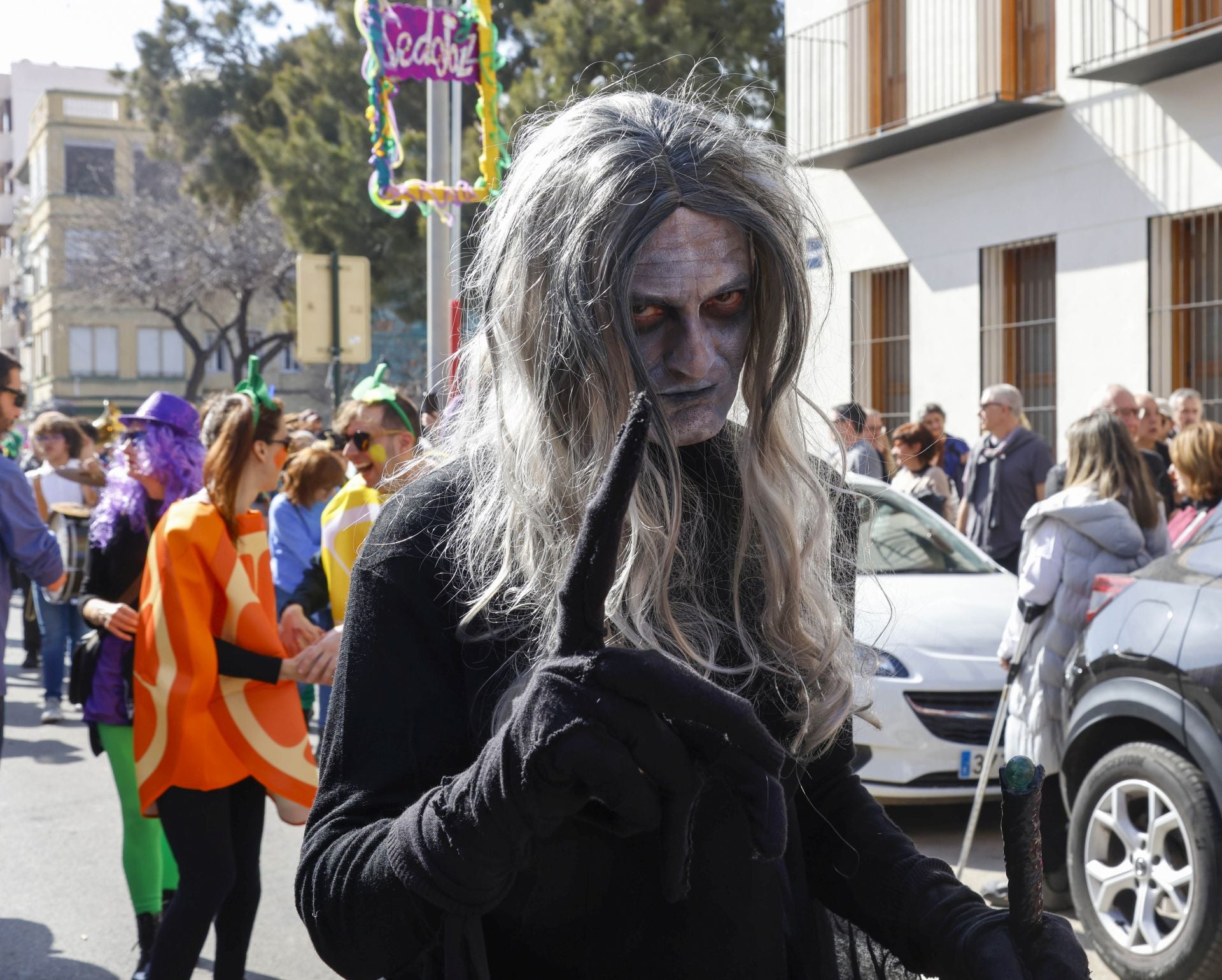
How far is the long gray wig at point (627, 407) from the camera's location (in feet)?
5.01

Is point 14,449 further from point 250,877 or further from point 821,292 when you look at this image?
point 821,292

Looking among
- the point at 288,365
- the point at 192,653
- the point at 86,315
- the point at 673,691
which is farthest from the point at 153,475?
the point at 86,315

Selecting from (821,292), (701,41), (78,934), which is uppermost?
(701,41)

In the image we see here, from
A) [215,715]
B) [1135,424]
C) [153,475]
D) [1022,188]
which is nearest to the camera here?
[215,715]

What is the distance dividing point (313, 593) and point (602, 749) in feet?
14.7

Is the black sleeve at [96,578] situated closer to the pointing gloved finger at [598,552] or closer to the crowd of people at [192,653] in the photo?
the crowd of people at [192,653]

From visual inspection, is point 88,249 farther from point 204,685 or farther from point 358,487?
point 204,685

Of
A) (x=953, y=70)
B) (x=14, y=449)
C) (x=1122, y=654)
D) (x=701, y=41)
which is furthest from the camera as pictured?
(x=701, y=41)

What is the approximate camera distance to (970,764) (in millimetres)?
6027

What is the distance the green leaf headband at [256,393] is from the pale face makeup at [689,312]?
113 inches

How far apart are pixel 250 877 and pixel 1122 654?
2797mm

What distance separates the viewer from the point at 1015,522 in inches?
352

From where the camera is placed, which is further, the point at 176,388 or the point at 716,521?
the point at 176,388

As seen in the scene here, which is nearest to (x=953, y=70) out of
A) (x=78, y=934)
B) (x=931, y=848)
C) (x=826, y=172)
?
(x=826, y=172)
